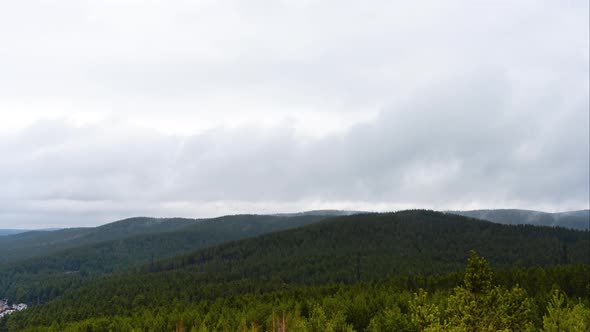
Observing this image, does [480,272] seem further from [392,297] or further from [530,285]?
[530,285]

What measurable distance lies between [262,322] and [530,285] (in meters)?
86.1

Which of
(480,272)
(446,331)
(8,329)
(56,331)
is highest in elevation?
(480,272)

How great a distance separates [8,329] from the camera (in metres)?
190

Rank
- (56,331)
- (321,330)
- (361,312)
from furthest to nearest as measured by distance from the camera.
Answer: (56,331) < (361,312) < (321,330)

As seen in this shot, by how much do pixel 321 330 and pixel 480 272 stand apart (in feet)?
119

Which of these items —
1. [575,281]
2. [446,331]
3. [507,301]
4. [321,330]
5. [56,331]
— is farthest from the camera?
[575,281]

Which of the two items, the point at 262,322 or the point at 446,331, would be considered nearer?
the point at 446,331

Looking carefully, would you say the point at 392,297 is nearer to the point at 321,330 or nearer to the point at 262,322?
the point at 262,322

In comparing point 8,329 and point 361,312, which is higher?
point 361,312

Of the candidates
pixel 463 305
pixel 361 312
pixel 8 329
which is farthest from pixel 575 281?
pixel 8 329

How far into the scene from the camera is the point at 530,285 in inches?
5221

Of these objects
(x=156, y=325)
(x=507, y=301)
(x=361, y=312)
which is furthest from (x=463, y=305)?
(x=156, y=325)

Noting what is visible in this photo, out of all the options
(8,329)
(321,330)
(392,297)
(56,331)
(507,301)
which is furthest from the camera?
(8,329)

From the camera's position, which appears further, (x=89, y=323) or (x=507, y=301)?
(x=89, y=323)
